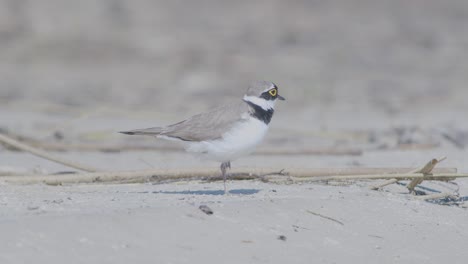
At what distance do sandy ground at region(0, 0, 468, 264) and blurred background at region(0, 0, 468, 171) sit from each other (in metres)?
0.03

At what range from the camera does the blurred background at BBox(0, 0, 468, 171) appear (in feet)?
39.5

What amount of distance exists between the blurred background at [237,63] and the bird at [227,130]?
165 inches

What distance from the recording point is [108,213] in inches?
194

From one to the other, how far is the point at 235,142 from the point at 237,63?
9.14m

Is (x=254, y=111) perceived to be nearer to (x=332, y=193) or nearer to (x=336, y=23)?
(x=332, y=193)

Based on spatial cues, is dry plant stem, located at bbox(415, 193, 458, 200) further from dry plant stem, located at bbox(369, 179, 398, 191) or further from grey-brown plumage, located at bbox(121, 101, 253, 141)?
grey-brown plumage, located at bbox(121, 101, 253, 141)

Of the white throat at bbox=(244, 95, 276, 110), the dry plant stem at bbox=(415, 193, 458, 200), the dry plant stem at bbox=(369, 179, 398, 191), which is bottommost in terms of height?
the dry plant stem at bbox=(415, 193, 458, 200)

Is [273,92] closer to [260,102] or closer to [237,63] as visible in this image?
[260,102]

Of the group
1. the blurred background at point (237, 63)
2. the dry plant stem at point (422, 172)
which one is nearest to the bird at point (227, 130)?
the dry plant stem at point (422, 172)

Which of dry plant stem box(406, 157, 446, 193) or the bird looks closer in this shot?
the bird

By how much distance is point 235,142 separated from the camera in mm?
6070

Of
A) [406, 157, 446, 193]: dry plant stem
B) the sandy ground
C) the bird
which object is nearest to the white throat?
the bird

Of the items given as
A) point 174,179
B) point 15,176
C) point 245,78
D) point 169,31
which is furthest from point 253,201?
point 169,31

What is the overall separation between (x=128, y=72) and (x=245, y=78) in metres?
1.73
